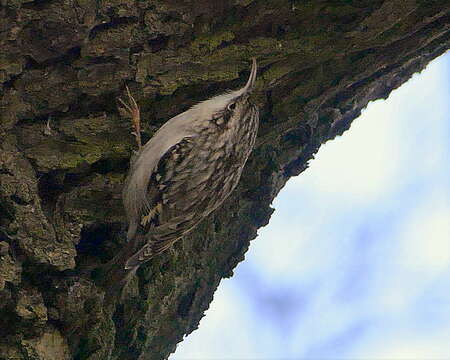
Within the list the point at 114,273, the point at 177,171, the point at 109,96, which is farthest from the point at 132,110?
the point at 114,273

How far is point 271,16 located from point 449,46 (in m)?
1.77

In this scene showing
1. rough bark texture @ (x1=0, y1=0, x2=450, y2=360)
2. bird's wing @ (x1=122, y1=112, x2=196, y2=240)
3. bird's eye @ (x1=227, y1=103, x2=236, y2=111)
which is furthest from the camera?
bird's eye @ (x1=227, y1=103, x2=236, y2=111)

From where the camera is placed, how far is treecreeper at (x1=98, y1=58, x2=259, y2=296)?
2.91m

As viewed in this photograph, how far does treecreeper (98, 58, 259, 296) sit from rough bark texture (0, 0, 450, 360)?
0.15 metres

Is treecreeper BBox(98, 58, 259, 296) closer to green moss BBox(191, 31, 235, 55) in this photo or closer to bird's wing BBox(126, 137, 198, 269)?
bird's wing BBox(126, 137, 198, 269)

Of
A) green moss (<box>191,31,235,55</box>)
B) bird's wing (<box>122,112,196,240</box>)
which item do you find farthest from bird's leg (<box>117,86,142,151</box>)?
green moss (<box>191,31,235,55</box>)

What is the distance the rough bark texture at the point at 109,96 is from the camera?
2543 mm

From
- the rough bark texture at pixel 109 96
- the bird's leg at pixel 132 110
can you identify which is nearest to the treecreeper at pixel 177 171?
the bird's leg at pixel 132 110

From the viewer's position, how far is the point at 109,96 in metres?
2.88

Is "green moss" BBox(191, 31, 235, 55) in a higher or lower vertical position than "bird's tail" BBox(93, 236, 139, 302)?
higher

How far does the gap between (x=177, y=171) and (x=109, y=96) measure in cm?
48

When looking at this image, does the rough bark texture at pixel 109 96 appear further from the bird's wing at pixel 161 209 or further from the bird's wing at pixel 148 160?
the bird's wing at pixel 161 209

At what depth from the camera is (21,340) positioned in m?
2.54

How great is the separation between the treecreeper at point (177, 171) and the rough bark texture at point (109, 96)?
15cm
